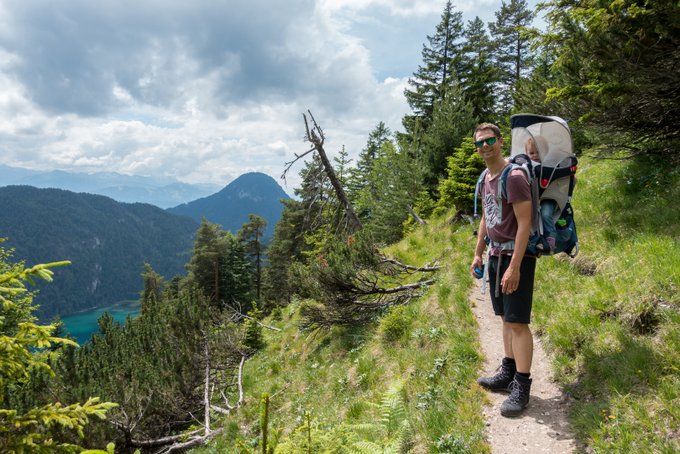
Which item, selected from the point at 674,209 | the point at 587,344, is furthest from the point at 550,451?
the point at 674,209

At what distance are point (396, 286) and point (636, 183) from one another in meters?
6.44

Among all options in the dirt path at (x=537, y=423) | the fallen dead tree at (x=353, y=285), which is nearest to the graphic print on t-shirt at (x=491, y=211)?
the dirt path at (x=537, y=423)

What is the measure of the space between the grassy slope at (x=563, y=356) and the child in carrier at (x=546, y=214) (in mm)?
1493

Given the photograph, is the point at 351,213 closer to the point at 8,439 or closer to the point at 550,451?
the point at 550,451

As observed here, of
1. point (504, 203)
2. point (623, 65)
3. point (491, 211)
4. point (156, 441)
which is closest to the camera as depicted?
point (504, 203)

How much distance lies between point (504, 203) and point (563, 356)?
232cm

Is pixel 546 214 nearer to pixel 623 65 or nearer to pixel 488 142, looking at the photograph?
pixel 488 142

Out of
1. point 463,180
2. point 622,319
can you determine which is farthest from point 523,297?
point 463,180

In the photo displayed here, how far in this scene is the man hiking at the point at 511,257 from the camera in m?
3.70

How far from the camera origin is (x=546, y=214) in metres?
3.90

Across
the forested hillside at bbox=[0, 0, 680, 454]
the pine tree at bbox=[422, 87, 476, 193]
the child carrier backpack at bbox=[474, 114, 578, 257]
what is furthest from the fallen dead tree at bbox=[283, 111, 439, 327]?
the pine tree at bbox=[422, 87, 476, 193]

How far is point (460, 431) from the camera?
3965 millimetres

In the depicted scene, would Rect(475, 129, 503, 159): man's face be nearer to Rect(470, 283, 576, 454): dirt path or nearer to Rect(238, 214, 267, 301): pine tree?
Rect(470, 283, 576, 454): dirt path

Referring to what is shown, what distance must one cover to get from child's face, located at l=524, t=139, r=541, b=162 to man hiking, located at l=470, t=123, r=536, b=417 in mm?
347
